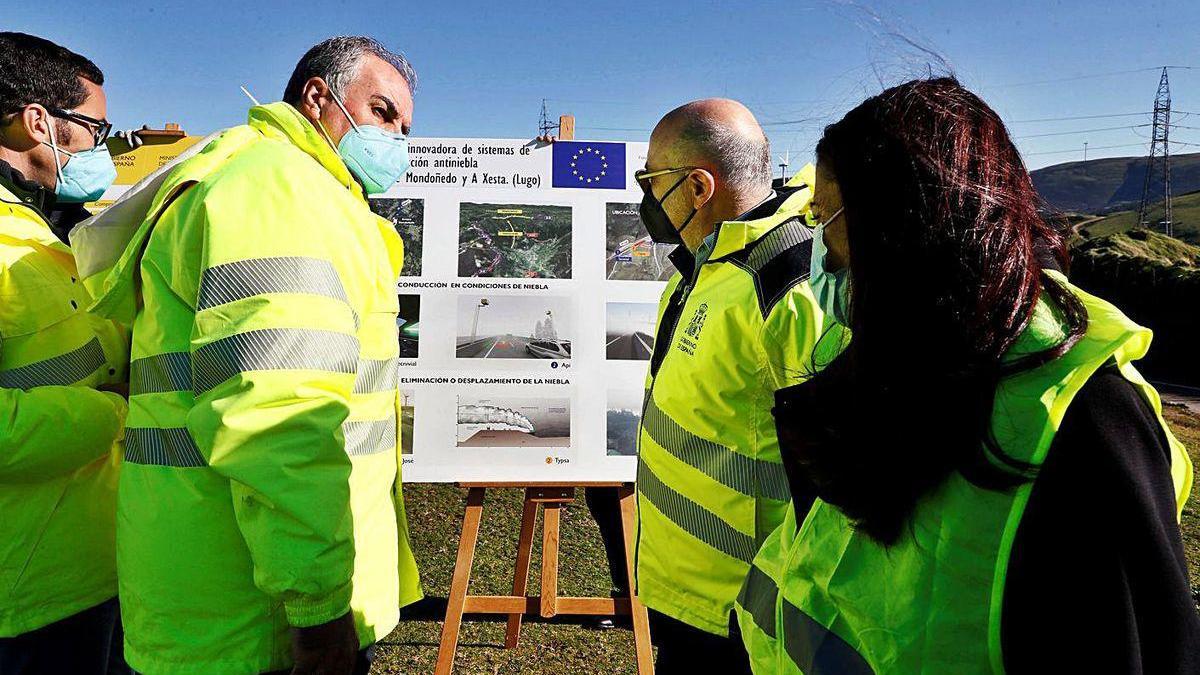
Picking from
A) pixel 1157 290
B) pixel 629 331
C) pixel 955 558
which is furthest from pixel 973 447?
pixel 1157 290

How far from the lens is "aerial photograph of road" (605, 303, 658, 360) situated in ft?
10.7

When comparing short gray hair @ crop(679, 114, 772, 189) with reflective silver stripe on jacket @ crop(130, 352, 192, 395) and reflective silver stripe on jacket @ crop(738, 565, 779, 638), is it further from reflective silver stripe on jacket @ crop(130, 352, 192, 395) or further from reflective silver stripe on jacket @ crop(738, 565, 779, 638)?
reflective silver stripe on jacket @ crop(130, 352, 192, 395)

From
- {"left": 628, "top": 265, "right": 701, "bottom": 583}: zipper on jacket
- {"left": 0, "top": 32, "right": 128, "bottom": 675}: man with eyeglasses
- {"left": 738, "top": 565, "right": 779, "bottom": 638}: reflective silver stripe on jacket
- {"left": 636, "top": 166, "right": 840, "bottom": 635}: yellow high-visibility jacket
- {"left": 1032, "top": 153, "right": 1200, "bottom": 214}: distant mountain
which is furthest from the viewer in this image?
{"left": 1032, "top": 153, "right": 1200, "bottom": 214}: distant mountain

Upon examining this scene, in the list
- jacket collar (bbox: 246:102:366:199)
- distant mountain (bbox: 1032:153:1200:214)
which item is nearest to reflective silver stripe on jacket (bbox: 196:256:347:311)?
jacket collar (bbox: 246:102:366:199)

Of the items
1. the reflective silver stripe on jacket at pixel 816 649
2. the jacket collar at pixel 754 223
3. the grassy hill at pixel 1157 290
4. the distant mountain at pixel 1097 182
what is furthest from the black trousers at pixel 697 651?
the distant mountain at pixel 1097 182

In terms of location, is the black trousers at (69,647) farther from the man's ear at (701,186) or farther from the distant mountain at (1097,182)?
the distant mountain at (1097,182)

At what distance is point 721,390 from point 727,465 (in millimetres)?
176

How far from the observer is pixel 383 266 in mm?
1494

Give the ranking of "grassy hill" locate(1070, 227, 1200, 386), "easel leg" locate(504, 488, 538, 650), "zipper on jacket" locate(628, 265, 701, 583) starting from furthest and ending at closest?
1. "grassy hill" locate(1070, 227, 1200, 386)
2. "easel leg" locate(504, 488, 538, 650)
3. "zipper on jacket" locate(628, 265, 701, 583)

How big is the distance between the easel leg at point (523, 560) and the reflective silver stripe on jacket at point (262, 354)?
2162 millimetres

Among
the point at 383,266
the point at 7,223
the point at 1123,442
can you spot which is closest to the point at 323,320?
the point at 383,266

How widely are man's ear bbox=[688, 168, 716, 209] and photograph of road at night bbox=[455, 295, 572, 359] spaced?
4.05 ft

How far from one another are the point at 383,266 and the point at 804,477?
90cm

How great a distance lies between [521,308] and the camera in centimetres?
→ 325
